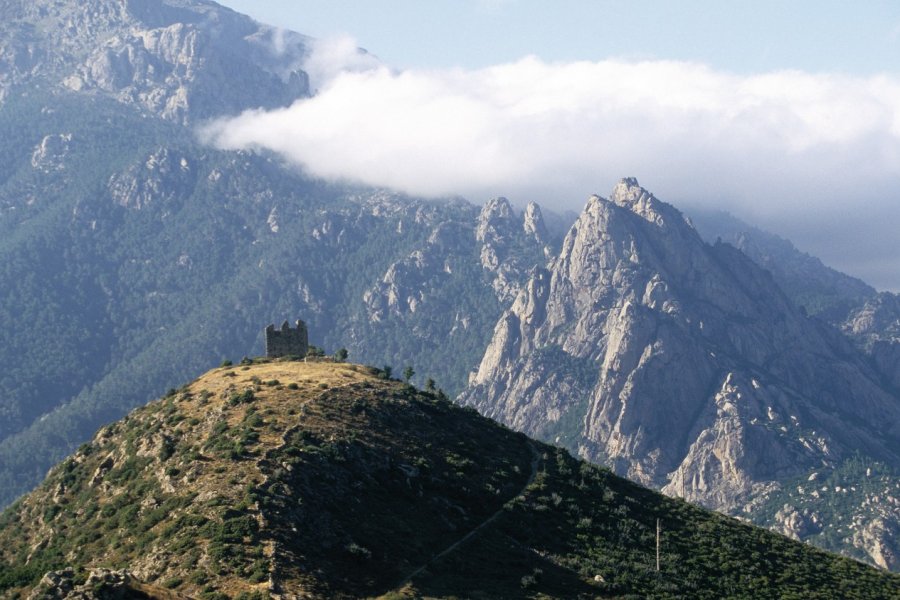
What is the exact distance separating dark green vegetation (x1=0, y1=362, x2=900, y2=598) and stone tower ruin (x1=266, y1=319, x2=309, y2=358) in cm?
1854

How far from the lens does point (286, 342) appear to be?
615 feet

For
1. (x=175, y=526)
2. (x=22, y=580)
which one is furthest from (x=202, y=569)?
(x=22, y=580)

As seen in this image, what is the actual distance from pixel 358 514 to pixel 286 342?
74.1 m

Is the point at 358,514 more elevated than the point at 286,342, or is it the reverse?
the point at 286,342

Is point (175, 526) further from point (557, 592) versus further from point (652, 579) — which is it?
point (652, 579)

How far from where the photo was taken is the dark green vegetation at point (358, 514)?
105875mm

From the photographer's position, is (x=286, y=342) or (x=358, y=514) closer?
(x=358, y=514)

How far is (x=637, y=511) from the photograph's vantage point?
149250mm

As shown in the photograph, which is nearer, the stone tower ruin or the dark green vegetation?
the dark green vegetation

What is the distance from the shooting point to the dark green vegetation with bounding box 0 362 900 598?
10588 centimetres

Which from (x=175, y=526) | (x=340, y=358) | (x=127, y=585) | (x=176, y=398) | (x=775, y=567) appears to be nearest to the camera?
(x=127, y=585)

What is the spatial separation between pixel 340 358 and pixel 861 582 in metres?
92.7

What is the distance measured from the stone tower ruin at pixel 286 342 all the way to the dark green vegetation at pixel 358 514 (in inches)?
730

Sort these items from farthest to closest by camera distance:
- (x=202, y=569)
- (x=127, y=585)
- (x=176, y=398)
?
(x=176, y=398) < (x=202, y=569) < (x=127, y=585)
